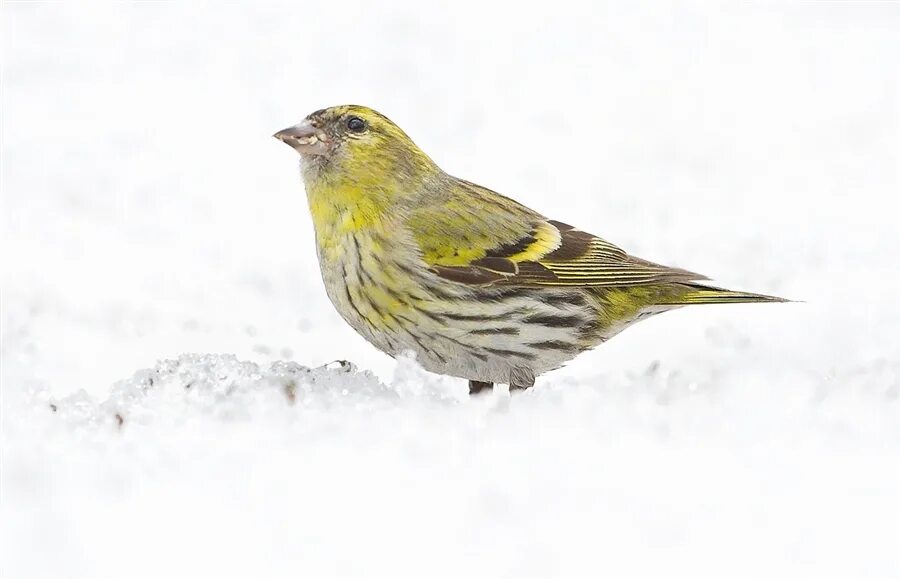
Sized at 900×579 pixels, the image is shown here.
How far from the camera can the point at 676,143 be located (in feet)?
37.5

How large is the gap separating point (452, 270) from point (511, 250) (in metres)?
0.34

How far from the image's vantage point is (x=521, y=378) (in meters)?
5.67

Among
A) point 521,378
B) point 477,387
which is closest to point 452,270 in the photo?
point 521,378

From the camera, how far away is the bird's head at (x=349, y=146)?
568 cm

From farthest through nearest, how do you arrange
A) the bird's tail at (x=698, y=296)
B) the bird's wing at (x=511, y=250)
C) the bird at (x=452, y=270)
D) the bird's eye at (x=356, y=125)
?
the bird's tail at (x=698, y=296) → the bird's eye at (x=356, y=125) → the bird's wing at (x=511, y=250) → the bird at (x=452, y=270)

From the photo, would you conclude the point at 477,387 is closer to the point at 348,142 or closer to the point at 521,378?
the point at 521,378

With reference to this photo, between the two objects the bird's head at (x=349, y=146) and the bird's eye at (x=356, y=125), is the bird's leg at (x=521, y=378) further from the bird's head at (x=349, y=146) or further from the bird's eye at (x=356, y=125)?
the bird's eye at (x=356, y=125)

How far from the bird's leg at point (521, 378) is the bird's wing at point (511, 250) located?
35 cm

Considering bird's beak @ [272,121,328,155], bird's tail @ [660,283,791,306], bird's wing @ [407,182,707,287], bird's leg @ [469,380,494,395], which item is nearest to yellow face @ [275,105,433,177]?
bird's beak @ [272,121,328,155]

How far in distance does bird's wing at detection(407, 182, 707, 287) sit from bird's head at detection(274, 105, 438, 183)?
0.24 metres

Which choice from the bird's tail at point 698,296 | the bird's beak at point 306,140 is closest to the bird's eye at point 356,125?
the bird's beak at point 306,140

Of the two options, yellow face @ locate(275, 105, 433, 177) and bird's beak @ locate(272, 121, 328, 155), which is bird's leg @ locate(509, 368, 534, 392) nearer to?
yellow face @ locate(275, 105, 433, 177)

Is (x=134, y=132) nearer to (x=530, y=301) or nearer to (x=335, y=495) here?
(x=530, y=301)

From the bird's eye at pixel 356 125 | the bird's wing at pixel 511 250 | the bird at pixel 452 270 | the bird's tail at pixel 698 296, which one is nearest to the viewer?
the bird at pixel 452 270
